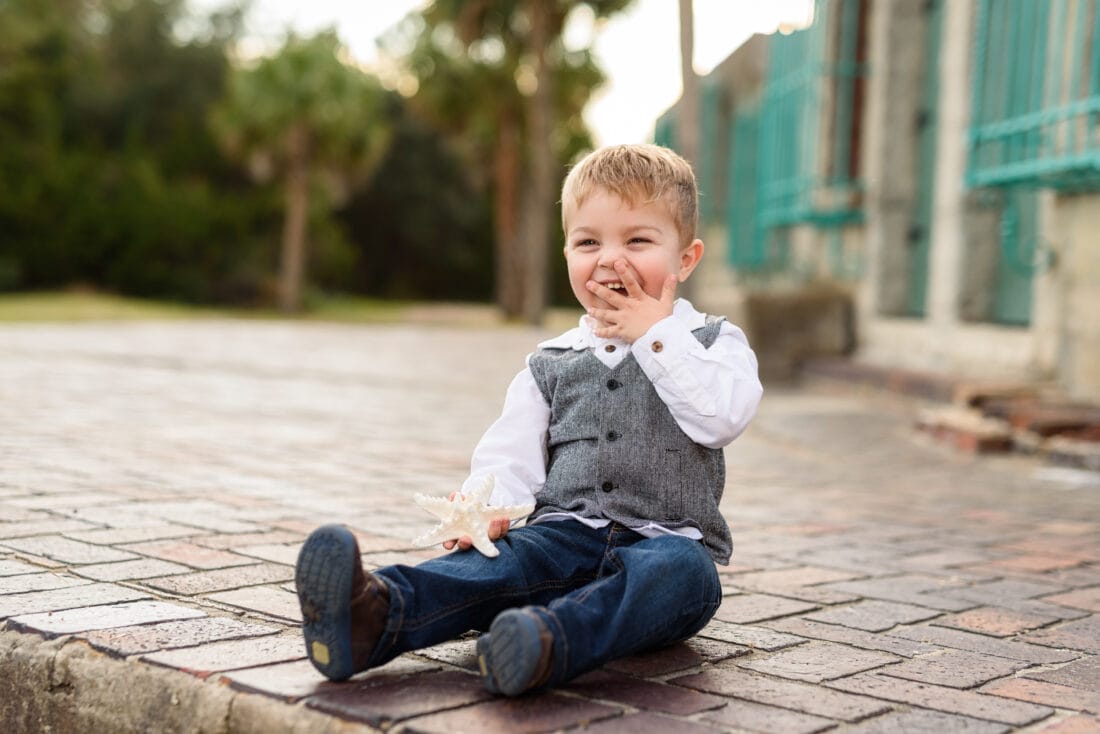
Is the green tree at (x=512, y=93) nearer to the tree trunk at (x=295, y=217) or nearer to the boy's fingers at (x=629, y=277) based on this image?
the tree trunk at (x=295, y=217)

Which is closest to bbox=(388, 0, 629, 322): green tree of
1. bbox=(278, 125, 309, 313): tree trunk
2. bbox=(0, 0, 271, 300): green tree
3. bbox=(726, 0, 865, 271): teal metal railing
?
bbox=(278, 125, 309, 313): tree trunk

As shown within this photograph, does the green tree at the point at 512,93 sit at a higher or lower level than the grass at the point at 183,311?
higher

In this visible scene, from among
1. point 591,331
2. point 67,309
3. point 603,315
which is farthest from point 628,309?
point 67,309

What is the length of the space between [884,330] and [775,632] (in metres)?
6.98

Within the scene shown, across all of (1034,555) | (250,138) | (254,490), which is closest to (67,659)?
(254,490)

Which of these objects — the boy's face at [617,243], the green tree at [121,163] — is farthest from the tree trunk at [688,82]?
the green tree at [121,163]

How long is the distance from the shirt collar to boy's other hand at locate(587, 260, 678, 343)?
45mm

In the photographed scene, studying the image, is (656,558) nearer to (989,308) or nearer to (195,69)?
(989,308)

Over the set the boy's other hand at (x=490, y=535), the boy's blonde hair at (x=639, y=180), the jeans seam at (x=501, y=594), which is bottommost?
the jeans seam at (x=501, y=594)

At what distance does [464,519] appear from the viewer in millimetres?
2344

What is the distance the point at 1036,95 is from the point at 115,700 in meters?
6.21

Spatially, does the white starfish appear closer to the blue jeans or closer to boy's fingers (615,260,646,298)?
the blue jeans

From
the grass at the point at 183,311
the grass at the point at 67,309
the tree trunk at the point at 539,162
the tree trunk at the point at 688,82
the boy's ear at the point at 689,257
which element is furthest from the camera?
the tree trunk at the point at 539,162

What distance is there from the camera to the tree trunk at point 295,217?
27034 mm
